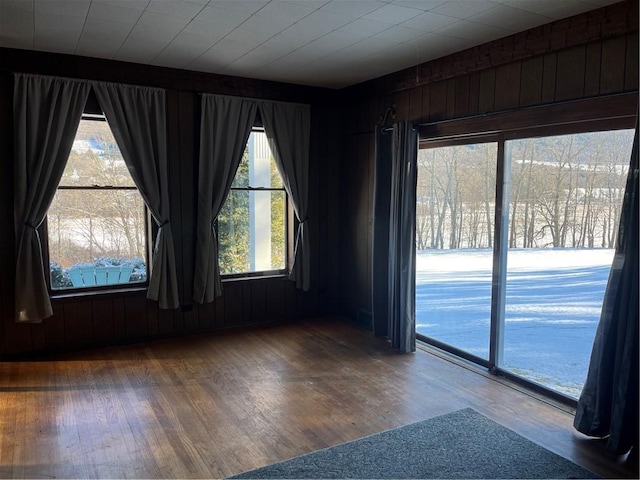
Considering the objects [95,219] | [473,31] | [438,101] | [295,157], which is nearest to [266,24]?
[473,31]

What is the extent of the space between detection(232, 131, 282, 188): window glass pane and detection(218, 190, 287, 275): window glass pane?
0.31ft

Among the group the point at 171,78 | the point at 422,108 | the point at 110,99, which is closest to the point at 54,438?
the point at 110,99

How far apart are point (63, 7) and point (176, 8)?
2.24 ft

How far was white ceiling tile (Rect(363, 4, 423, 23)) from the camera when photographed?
2.98 meters

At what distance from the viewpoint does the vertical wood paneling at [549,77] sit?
10.7ft

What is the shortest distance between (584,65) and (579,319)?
1.64 metres

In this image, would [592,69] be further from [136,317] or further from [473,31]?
[136,317]

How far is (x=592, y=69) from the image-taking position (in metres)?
3.05

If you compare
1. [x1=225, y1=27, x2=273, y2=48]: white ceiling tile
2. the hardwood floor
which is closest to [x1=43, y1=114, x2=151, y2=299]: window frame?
the hardwood floor

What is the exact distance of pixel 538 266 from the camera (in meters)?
3.57

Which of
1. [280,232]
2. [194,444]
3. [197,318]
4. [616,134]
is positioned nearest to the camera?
[194,444]

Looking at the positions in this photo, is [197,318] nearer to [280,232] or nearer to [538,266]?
[280,232]

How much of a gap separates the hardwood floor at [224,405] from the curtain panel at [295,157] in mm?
996

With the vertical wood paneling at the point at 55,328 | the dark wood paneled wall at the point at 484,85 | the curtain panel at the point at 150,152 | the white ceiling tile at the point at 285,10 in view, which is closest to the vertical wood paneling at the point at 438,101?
the dark wood paneled wall at the point at 484,85
